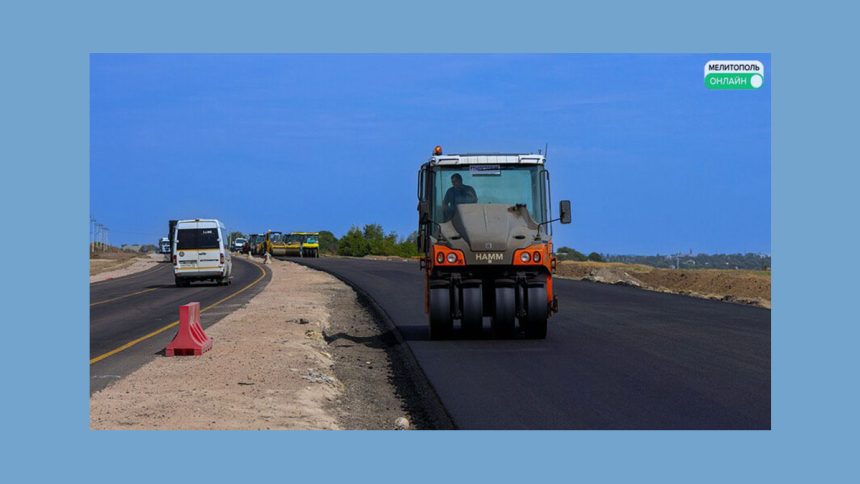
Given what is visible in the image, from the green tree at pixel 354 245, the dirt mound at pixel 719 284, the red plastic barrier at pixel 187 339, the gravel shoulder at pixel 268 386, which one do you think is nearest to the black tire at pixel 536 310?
the gravel shoulder at pixel 268 386

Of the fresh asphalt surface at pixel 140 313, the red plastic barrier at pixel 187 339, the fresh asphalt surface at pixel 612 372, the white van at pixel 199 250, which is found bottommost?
the fresh asphalt surface at pixel 140 313

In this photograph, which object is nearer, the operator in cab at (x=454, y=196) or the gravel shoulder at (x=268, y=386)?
the gravel shoulder at (x=268, y=386)

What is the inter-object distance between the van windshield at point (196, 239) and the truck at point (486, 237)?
2795cm

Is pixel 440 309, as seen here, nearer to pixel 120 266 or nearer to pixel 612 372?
pixel 612 372

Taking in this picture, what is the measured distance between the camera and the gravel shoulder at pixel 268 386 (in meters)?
11.4

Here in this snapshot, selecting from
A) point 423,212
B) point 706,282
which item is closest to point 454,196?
point 423,212

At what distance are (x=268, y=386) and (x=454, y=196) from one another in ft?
19.5

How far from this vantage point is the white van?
45.4 metres

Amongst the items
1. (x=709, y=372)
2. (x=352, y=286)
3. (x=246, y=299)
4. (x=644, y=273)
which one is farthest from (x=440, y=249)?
(x=644, y=273)

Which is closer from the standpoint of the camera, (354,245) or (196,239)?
(196,239)

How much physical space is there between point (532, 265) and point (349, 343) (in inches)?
180

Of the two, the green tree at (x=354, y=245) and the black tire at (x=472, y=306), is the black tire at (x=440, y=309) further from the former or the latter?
the green tree at (x=354, y=245)

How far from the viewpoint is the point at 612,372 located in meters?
14.8

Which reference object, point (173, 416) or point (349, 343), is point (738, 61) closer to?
point (173, 416)
